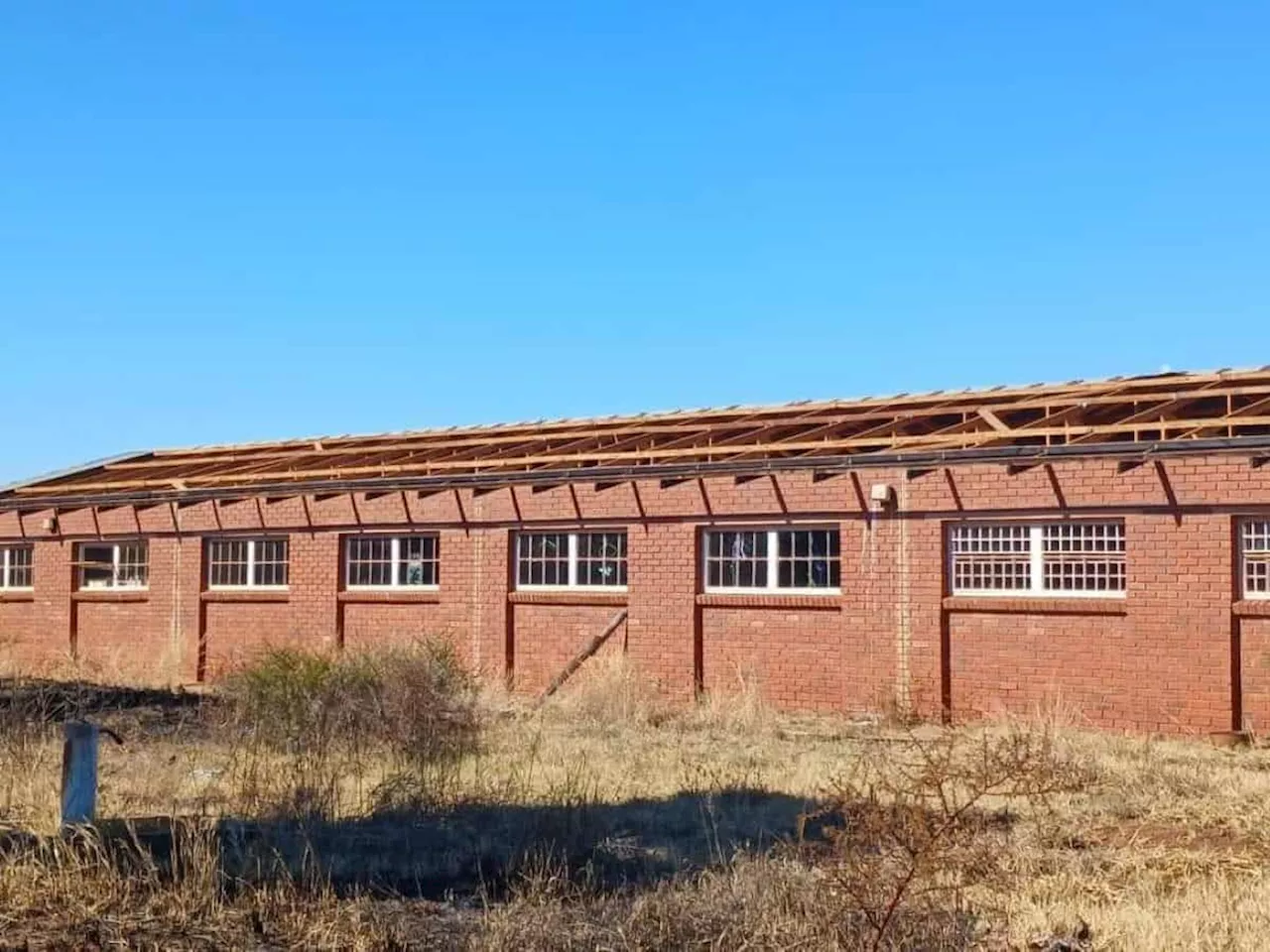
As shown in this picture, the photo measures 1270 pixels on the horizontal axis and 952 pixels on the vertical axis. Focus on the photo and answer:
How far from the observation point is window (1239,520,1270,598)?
679 inches

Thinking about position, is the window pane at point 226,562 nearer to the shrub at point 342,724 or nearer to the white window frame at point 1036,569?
the shrub at point 342,724

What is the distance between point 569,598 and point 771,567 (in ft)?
11.9

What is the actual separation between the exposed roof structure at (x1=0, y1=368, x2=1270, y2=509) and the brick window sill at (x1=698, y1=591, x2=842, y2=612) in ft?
6.04

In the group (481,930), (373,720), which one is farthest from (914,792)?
(373,720)

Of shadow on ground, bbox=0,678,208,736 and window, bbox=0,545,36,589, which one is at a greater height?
window, bbox=0,545,36,589

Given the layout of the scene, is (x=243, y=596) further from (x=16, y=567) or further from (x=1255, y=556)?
(x=1255, y=556)

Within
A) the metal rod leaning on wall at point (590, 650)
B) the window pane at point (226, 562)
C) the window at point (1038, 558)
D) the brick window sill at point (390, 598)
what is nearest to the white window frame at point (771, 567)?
the metal rod leaning on wall at point (590, 650)

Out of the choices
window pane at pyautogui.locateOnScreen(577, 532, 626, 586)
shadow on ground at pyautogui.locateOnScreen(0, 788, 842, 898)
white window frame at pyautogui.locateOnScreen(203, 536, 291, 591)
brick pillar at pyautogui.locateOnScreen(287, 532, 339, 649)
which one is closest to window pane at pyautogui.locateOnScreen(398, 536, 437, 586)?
brick pillar at pyautogui.locateOnScreen(287, 532, 339, 649)

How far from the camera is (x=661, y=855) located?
386 inches

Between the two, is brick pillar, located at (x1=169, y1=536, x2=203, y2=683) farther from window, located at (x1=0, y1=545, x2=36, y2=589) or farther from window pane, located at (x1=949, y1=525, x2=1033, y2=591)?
window pane, located at (x1=949, y1=525, x2=1033, y2=591)

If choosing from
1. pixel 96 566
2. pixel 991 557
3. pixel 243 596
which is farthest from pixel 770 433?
pixel 96 566

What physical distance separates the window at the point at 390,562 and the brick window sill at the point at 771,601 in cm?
562

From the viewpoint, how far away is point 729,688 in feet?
70.1

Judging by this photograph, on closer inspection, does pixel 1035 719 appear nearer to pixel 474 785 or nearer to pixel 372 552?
pixel 474 785
